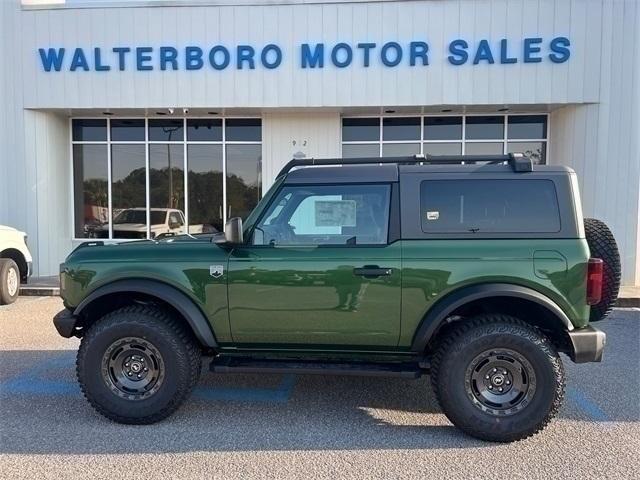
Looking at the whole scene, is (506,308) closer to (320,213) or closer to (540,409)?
(540,409)

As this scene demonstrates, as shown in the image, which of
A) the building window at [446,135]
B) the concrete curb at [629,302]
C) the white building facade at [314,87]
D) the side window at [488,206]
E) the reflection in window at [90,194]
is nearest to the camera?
the side window at [488,206]

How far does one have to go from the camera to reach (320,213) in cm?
382

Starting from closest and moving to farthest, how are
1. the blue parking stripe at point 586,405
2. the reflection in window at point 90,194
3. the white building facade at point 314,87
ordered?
the blue parking stripe at point 586,405
the white building facade at point 314,87
the reflection in window at point 90,194

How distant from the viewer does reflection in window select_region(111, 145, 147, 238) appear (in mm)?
11555

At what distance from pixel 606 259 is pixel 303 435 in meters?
2.69

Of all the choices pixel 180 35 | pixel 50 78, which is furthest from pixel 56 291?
pixel 180 35

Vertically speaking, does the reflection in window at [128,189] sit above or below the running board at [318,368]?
above

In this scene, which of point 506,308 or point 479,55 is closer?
point 506,308

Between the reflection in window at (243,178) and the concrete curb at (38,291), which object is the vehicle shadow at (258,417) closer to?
the concrete curb at (38,291)

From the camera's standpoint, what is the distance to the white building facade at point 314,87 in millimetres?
9383

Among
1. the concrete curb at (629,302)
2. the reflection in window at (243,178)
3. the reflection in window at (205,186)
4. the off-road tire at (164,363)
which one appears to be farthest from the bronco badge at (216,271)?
the reflection in window at (205,186)

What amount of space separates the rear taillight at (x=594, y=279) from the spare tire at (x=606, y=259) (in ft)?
1.47

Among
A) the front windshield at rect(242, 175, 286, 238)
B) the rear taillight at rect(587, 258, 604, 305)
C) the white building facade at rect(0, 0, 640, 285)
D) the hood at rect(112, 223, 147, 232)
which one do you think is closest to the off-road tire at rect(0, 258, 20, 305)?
the white building facade at rect(0, 0, 640, 285)

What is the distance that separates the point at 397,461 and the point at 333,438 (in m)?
0.52
